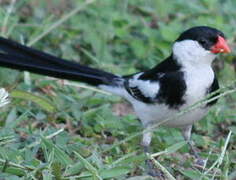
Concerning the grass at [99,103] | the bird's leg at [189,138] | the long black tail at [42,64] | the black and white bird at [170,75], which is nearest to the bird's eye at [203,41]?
the black and white bird at [170,75]

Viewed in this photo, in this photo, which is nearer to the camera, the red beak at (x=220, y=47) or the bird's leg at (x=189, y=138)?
the red beak at (x=220, y=47)

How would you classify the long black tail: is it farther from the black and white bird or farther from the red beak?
the red beak

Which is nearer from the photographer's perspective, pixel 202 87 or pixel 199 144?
pixel 202 87

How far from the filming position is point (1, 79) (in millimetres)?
4289

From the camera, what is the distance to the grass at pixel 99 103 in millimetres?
3145

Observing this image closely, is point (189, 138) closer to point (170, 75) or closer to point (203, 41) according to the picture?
point (170, 75)

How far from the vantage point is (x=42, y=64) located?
398 cm

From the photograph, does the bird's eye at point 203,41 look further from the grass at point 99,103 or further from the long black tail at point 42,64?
the long black tail at point 42,64

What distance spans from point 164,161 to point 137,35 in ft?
6.00

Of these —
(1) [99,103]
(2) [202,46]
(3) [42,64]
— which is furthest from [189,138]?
(3) [42,64]

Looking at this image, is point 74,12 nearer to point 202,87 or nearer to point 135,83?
point 135,83

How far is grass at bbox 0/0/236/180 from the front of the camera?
10.3 feet

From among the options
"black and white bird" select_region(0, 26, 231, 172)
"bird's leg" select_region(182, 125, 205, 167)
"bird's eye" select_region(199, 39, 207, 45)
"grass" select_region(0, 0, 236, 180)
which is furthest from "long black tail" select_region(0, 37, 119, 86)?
"bird's eye" select_region(199, 39, 207, 45)

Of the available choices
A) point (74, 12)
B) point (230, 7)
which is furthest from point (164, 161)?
point (230, 7)
